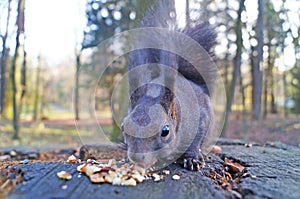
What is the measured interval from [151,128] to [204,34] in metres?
1.30

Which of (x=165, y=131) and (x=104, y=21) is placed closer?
(x=165, y=131)

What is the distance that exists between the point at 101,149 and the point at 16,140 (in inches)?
174

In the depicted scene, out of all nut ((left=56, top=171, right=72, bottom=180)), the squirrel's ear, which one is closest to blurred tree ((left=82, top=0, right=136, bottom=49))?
the squirrel's ear

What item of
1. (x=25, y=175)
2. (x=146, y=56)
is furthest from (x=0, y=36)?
(x=25, y=175)

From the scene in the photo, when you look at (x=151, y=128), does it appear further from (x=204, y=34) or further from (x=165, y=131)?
(x=204, y=34)

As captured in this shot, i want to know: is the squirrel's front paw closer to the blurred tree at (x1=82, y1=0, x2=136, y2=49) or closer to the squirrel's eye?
the squirrel's eye

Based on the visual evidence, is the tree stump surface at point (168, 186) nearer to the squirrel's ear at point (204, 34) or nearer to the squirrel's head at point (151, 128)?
the squirrel's head at point (151, 128)

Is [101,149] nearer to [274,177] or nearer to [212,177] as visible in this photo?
[212,177]

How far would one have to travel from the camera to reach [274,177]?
1579 mm

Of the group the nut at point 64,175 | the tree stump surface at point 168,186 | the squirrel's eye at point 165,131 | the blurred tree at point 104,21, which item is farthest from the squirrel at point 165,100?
the blurred tree at point 104,21

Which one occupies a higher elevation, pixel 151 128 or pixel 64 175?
pixel 151 128

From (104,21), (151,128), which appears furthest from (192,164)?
(104,21)

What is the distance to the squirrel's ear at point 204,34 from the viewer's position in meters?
2.51

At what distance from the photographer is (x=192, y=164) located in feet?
6.03
